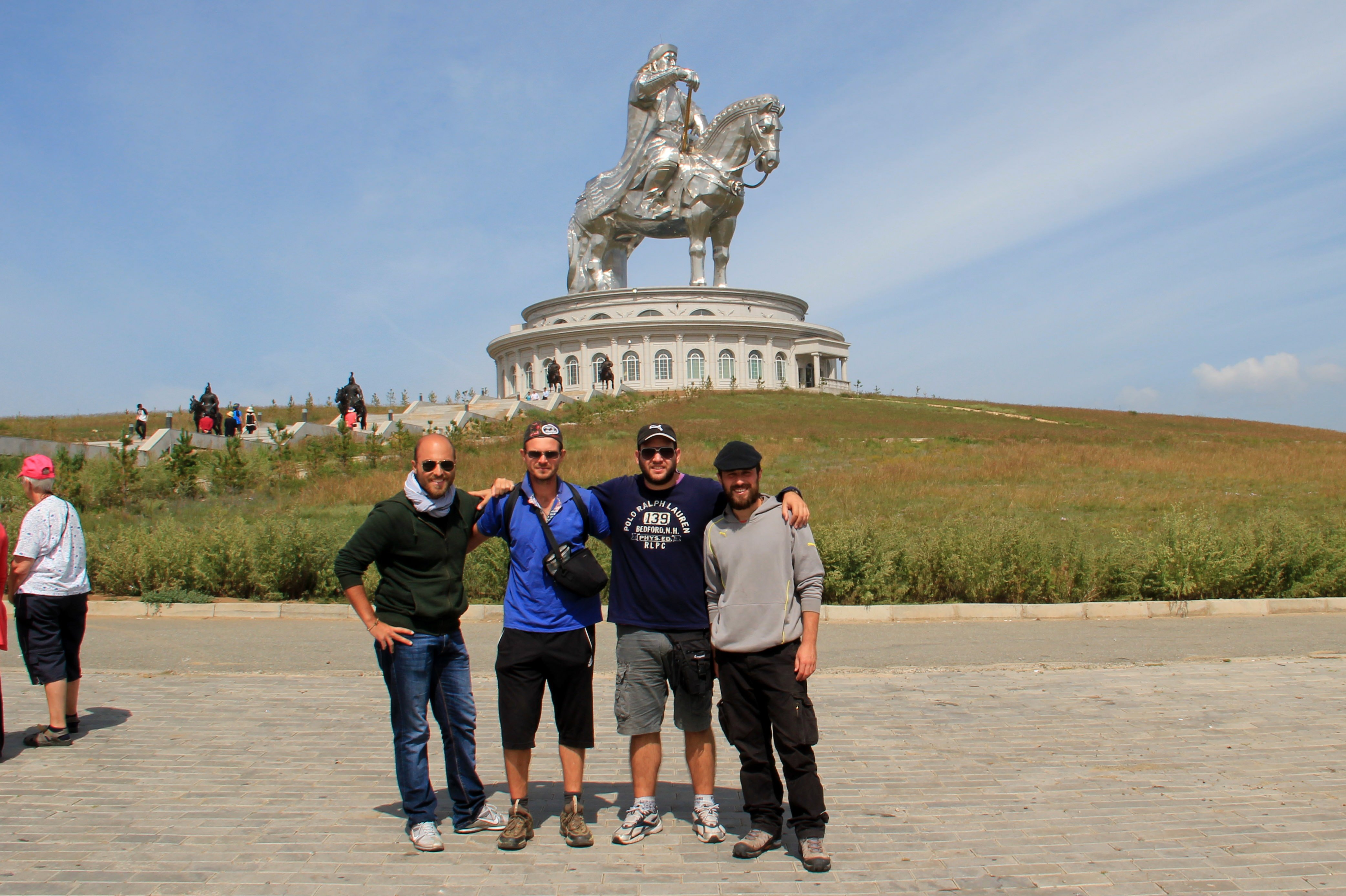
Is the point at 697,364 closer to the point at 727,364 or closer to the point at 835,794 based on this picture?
the point at 727,364

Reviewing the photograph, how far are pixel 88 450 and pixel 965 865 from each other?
2323cm

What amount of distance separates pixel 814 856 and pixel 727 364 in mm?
45928

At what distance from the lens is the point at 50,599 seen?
239 inches

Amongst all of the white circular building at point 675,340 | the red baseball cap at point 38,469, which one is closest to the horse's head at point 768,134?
the white circular building at point 675,340

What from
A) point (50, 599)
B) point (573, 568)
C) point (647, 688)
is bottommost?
point (647, 688)

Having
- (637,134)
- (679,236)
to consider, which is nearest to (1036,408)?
(679,236)

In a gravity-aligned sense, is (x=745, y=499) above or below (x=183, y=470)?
below

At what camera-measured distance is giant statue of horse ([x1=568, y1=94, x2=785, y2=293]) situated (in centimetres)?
4722

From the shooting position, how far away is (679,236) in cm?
5047

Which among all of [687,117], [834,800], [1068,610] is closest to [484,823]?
[834,800]

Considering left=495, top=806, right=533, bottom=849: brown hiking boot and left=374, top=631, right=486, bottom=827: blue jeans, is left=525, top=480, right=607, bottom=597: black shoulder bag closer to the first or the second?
left=374, top=631, right=486, bottom=827: blue jeans

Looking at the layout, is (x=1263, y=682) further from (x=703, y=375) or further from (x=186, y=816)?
(x=703, y=375)

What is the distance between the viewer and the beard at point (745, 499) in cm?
441

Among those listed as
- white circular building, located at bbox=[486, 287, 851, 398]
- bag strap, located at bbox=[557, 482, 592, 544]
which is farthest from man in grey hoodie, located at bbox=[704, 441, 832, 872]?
white circular building, located at bbox=[486, 287, 851, 398]
